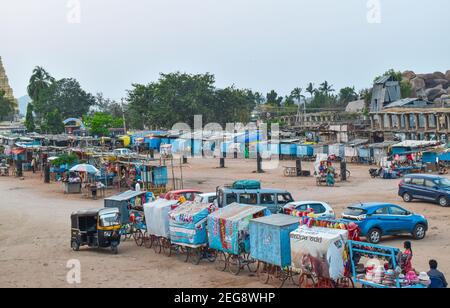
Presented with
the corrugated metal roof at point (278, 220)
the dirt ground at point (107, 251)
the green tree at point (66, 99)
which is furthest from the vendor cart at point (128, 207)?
the green tree at point (66, 99)

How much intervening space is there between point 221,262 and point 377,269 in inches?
232

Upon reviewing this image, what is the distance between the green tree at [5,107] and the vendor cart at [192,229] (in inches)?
3652

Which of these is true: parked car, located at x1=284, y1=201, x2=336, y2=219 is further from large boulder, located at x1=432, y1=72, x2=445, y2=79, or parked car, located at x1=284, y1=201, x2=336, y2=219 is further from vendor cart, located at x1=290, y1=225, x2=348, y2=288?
large boulder, located at x1=432, y1=72, x2=445, y2=79

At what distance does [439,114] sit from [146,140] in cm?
2911

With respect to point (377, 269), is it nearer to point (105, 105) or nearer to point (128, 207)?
point (128, 207)

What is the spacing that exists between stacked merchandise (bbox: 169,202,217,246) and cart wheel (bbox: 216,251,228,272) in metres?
0.75

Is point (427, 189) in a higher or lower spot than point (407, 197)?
higher

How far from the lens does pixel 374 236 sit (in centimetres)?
1838

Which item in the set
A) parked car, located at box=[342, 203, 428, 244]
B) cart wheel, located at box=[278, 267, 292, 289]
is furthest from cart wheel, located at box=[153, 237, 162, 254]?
parked car, located at box=[342, 203, 428, 244]

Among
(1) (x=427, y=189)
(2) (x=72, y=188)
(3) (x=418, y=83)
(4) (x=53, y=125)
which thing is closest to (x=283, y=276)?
(1) (x=427, y=189)

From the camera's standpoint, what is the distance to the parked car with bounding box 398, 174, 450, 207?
24906 mm

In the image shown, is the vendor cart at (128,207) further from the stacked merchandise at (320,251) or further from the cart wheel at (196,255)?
the stacked merchandise at (320,251)
